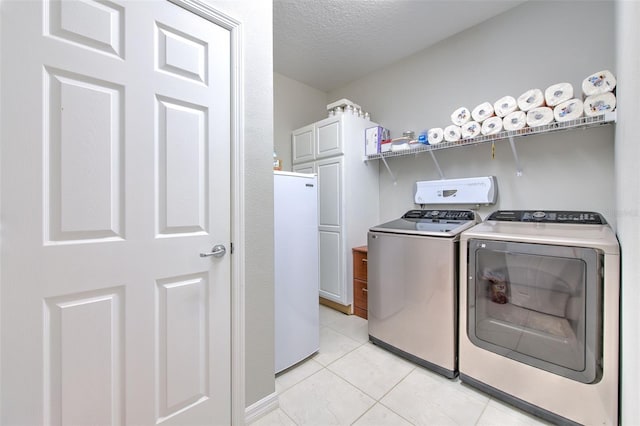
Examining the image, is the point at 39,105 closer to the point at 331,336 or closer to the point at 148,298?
the point at 148,298

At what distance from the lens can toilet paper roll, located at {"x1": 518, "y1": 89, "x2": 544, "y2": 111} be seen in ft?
5.95

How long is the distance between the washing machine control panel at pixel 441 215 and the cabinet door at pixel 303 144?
4.46 ft

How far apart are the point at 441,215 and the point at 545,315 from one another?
1071mm

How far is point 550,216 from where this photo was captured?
1.84 meters

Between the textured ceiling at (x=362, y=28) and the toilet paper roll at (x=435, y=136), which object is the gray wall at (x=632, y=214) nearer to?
the toilet paper roll at (x=435, y=136)

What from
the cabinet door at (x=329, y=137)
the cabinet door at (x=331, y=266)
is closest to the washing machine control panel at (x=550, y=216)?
the cabinet door at (x=331, y=266)

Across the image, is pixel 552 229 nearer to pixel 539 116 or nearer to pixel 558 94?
pixel 539 116

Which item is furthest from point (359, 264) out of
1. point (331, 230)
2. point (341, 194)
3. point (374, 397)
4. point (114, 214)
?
point (114, 214)

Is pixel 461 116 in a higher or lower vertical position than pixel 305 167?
higher

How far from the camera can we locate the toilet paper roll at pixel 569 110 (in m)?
1.66

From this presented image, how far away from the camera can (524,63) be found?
2.11m

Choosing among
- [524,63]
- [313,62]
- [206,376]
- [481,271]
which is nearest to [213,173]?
[206,376]

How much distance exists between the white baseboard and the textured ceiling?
2875mm

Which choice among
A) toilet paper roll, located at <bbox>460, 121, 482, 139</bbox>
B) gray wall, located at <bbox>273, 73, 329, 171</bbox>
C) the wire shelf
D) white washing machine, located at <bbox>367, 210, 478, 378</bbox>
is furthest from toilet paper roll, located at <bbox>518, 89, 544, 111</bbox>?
gray wall, located at <bbox>273, 73, 329, 171</bbox>
